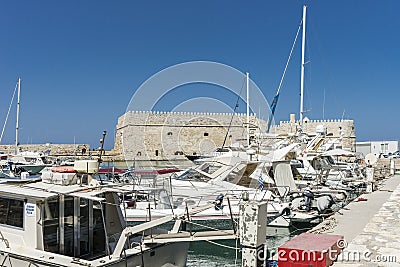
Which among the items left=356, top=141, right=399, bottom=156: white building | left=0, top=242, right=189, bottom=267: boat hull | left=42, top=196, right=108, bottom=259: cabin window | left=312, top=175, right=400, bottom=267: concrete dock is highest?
left=356, top=141, right=399, bottom=156: white building

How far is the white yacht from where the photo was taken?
4.95m

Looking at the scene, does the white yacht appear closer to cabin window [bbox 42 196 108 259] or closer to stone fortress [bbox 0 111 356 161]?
cabin window [bbox 42 196 108 259]

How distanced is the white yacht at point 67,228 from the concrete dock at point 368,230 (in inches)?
107

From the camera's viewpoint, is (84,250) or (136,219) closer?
(84,250)

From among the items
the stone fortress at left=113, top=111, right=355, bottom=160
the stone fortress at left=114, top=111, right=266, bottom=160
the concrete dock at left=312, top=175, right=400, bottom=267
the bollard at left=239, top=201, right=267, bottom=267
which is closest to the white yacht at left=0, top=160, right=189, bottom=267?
the bollard at left=239, top=201, right=267, bottom=267

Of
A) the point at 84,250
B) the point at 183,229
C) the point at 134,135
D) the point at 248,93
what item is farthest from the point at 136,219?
the point at 134,135

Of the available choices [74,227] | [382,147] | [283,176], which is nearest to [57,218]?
[74,227]

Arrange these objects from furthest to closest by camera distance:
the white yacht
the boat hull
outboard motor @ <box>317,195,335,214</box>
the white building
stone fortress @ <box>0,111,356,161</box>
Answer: stone fortress @ <box>0,111,356,161</box> → the white building → outboard motor @ <box>317,195,335,214</box> → the white yacht → the boat hull

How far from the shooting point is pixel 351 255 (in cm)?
586

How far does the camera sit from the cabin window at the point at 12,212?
5.18m

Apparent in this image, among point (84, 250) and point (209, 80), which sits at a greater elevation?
point (209, 80)

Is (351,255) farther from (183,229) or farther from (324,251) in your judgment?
(183,229)

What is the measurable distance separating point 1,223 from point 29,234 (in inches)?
24.7

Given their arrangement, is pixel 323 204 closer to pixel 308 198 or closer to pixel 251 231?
pixel 308 198
